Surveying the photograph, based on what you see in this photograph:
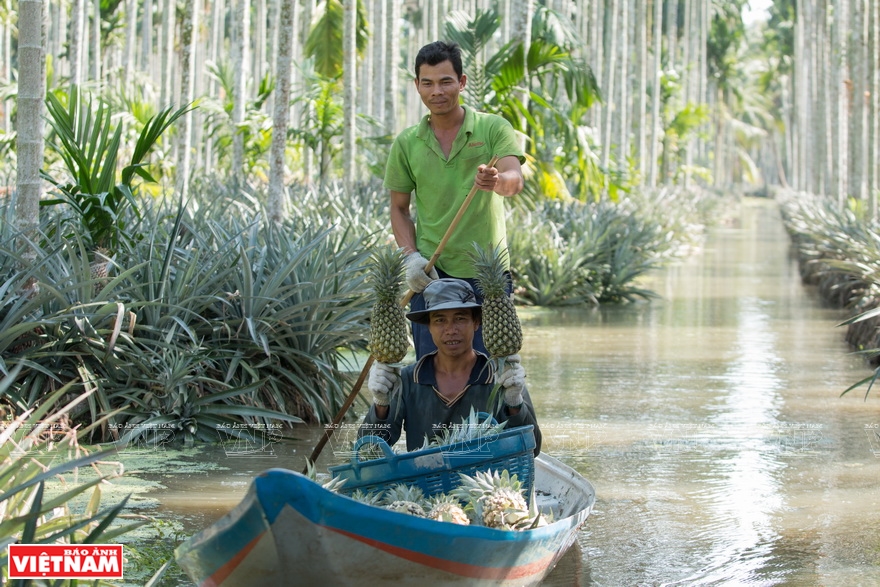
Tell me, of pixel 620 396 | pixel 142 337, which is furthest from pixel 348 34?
pixel 142 337

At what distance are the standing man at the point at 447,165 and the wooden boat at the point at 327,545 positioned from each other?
5.24 feet

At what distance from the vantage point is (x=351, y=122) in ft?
55.2

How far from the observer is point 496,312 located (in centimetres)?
486

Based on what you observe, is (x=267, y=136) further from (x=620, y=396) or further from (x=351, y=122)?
(x=620, y=396)

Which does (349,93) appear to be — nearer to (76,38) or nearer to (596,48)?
(76,38)

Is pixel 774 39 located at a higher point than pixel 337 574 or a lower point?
higher

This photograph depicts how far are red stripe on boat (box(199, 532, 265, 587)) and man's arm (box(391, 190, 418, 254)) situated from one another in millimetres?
2277

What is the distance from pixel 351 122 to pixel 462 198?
11533mm

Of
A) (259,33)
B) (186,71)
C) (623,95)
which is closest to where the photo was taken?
(186,71)

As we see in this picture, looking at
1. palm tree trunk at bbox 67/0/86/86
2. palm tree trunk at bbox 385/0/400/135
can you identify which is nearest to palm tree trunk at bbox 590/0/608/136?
palm tree trunk at bbox 385/0/400/135

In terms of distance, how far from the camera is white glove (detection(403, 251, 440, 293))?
17.3 feet

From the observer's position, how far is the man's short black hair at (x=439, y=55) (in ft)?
17.7

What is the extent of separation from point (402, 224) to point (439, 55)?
0.89m

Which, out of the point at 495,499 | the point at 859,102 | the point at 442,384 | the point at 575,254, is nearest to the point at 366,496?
the point at 495,499
